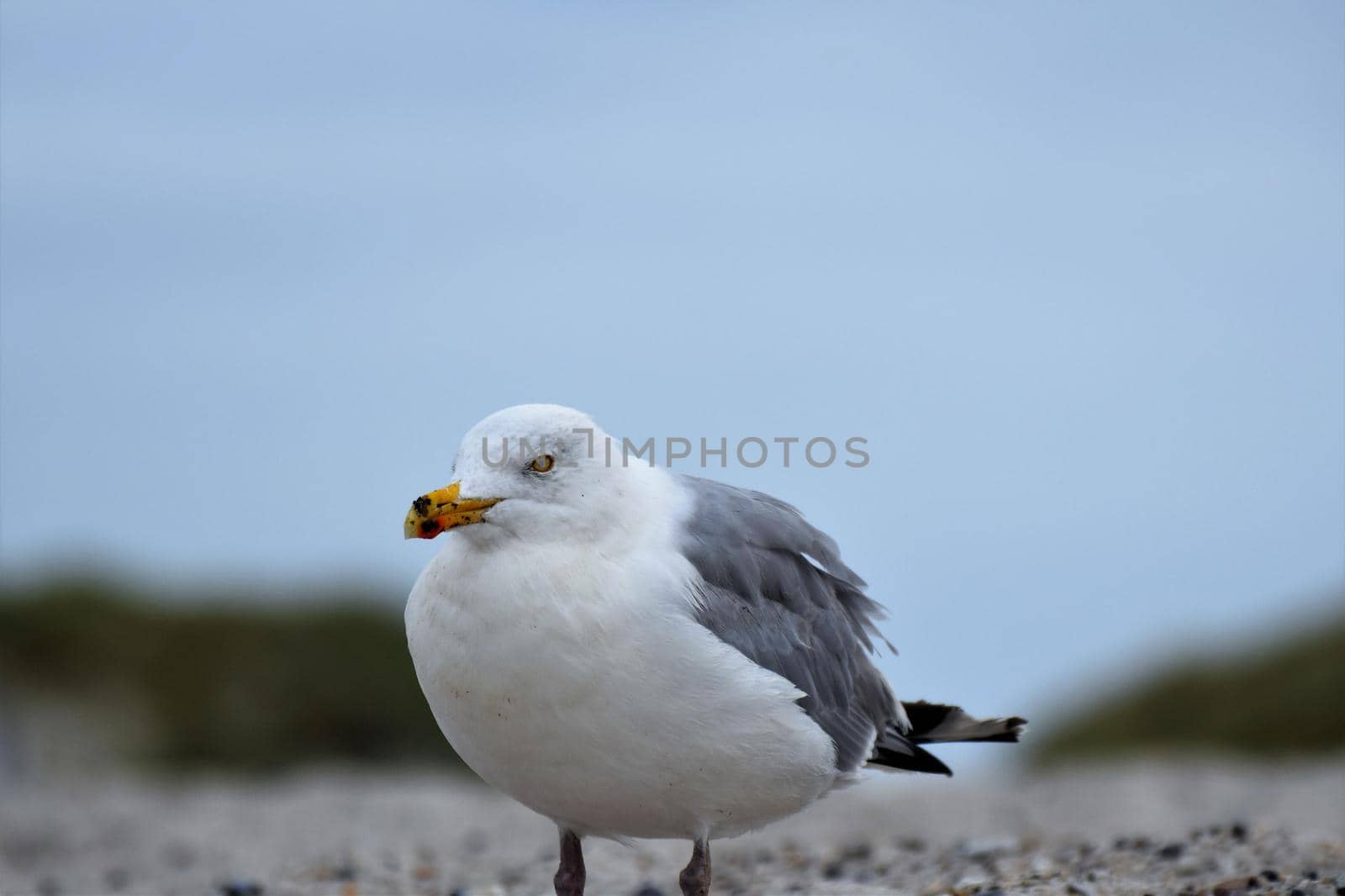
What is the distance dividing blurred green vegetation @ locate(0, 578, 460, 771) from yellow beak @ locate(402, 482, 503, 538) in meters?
12.2

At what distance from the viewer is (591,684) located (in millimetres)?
5887

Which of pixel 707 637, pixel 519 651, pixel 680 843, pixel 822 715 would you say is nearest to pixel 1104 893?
pixel 822 715

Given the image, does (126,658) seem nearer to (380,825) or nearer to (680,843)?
(380,825)

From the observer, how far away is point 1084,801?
13.2 m

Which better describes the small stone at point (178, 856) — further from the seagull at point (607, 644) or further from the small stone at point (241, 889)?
the seagull at point (607, 644)

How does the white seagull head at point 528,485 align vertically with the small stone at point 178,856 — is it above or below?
above

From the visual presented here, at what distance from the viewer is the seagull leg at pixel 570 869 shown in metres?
6.79

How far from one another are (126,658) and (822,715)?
1373cm

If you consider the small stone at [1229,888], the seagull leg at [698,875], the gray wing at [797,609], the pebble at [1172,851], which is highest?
the gray wing at [797,609]

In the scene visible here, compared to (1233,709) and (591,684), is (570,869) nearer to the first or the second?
(591,684)

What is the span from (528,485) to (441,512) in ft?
1.28

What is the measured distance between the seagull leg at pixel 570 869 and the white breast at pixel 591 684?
0.47 m

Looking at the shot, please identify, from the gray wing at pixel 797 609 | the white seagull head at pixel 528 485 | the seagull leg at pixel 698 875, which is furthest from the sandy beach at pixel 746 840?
the white seagull head at pixel 528 485

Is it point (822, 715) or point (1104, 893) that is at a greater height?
point (822, 715)
